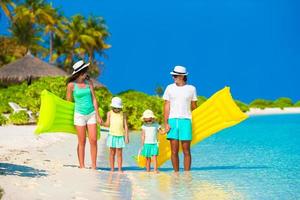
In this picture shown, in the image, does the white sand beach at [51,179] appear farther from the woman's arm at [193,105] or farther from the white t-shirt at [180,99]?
the woman's arm at [193,105]

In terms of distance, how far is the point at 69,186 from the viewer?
686 centimetres

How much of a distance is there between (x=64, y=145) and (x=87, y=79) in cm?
608

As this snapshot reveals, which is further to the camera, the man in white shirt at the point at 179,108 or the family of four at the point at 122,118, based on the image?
the man in white shirt at the point at 179,108

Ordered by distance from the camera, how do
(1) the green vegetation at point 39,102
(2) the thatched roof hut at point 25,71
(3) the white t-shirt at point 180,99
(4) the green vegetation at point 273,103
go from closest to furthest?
(3) the white t-shirt at point 180,99, (1) the green vegetation at point 39,102, (2) the thatched roof hut at point 25,71, (4) the green vegetation at point 273,103

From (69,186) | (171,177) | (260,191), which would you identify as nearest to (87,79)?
(171,177)

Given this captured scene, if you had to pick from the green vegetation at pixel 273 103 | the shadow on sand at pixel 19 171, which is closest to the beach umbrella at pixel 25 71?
the shadow on sand at pixel 19 171

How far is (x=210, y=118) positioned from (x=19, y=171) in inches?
145

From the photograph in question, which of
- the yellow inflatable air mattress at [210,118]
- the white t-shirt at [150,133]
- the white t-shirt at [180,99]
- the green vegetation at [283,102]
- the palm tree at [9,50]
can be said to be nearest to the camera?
the white t-shirt at [180,99]

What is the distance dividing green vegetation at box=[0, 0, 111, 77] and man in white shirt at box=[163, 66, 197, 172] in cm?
3855

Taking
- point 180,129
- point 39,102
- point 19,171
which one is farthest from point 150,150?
point 39,102

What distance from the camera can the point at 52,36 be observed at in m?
58.9

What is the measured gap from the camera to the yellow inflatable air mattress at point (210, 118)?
389 inches

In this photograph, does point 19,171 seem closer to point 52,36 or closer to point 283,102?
point 52,36

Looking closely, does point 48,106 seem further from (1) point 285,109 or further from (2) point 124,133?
(1) point 285,109
